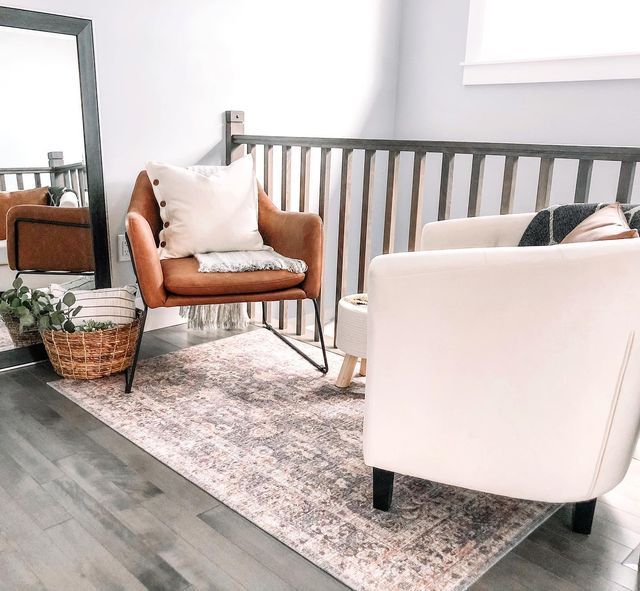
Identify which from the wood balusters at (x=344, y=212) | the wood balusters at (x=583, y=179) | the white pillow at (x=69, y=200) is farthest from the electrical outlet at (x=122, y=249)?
the wood balusters at (x=583, y=179)

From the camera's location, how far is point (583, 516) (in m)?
1.51

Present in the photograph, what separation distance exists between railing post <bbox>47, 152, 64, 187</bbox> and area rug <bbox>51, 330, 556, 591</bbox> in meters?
0.80

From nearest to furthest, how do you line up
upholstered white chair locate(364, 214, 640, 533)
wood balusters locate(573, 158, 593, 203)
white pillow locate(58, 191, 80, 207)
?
upholstered white chair locate(364, 214, 640, 533) → wood balusters locate(573, 158, 593, 203) → white pillow locate(58, 191, 80, 207)

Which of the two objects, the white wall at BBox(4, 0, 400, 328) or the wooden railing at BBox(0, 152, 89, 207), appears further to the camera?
the white wall at BBox(4, 0, 400, 328)

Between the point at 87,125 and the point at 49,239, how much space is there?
49cm

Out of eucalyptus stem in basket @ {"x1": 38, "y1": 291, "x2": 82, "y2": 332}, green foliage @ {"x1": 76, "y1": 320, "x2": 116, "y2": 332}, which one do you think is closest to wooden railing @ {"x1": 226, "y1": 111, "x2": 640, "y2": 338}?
green foliage @ {"x1": 76, "y1": 320, "x2": 116, "y2": 332}

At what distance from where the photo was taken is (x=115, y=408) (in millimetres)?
2152

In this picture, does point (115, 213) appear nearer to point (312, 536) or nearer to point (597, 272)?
point (312, 536)

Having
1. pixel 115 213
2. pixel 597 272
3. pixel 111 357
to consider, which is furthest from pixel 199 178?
pixel 597 272

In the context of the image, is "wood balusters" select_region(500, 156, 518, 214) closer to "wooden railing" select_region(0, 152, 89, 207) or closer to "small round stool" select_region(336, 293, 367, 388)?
"small round stool" select_region(336, 293, 367, 388)

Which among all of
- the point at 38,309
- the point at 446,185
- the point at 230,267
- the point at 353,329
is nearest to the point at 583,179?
the point at 446,185

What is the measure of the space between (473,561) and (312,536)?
0.37m

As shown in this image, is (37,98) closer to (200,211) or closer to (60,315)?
(200,211)

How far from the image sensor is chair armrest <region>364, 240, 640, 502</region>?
1.22 metres
